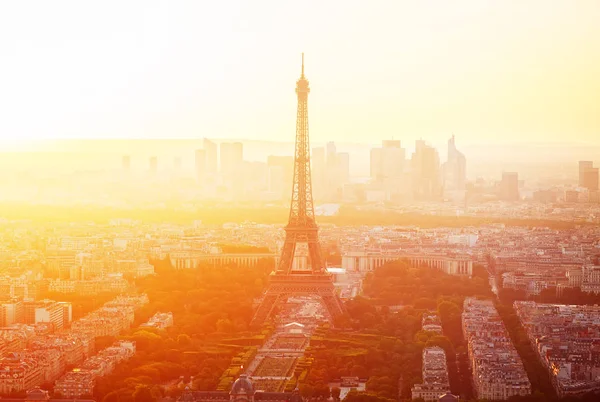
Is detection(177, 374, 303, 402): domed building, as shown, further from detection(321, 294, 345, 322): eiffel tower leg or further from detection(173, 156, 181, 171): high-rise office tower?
detection(173, 156, 181, 171): high-rise office tower

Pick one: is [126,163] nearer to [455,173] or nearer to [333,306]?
[455,173]

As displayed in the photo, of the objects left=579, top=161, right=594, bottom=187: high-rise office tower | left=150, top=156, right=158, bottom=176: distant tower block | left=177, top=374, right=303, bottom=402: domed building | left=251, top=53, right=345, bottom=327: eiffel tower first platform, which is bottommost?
left=177, top=374, right=303, bottom=402: domed building

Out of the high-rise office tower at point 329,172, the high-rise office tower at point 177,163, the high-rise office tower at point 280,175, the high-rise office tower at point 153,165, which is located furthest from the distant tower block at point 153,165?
the high-rise office tower at point 329,172

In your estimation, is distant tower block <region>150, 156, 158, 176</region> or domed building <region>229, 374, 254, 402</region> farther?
distant tower block <region>150, 156, 158, 176</region>

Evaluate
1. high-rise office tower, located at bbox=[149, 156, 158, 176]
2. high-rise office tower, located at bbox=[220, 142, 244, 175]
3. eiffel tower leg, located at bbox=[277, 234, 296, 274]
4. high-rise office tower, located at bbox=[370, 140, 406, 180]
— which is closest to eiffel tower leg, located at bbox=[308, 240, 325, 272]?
eiffel tower leg, located at bbox=[277, 234, 296, 274]

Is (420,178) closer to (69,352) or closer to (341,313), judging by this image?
(341,313)

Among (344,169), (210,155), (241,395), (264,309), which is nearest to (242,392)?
(241,395)

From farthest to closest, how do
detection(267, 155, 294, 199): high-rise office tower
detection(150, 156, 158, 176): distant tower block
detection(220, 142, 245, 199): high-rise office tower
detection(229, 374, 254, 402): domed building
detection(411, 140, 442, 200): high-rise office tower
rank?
detection(150, 156, 158, 176): distant tower block, detection(220, 142, 245, 199): high-rise office tower, detection(411, 140, 442, 200): high-rise office tower, detection(267, 155, 294, 199): high-rise office tower, detection(229, 374, 254, 402): domed building

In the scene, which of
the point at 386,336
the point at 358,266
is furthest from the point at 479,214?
the point at 386,336
